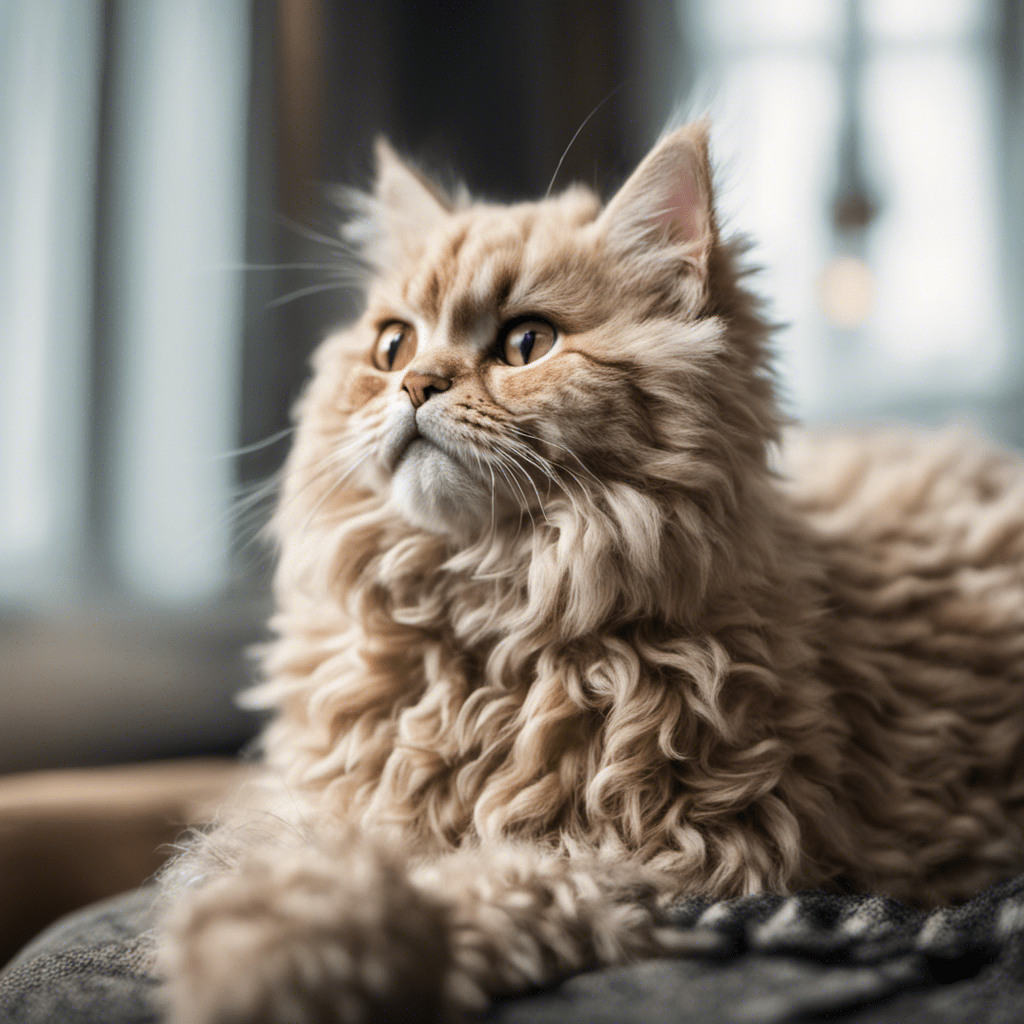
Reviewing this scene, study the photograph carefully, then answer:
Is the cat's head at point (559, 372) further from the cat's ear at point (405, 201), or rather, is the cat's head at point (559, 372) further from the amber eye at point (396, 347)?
the cat's ear at point (405, 201)

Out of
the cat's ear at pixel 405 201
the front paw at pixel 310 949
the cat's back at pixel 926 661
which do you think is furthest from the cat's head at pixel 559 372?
the front paw at pixel 310 949

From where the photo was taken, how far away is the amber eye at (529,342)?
1069 millimetres

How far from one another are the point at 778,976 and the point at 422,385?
723 mm

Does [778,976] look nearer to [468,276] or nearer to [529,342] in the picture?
[529,342]

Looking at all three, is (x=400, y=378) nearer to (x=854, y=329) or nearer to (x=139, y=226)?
(x=139, y=226)

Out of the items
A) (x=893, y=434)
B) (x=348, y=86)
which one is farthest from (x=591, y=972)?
(x=348, y=86)

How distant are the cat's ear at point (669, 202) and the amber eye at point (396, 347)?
0.98 ft

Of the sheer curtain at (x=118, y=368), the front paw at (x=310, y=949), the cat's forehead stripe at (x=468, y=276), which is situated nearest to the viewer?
the front paw at (x=310, y=949)

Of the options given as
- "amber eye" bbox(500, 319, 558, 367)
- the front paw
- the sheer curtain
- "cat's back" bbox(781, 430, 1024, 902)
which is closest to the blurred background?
the sheer curtain

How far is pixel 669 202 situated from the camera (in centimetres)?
111

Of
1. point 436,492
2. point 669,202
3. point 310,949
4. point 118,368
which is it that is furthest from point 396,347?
point 118,368

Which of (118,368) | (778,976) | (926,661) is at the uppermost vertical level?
(118,368)

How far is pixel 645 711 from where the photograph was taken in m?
1.00

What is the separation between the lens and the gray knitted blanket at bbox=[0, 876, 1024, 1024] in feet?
2.42
